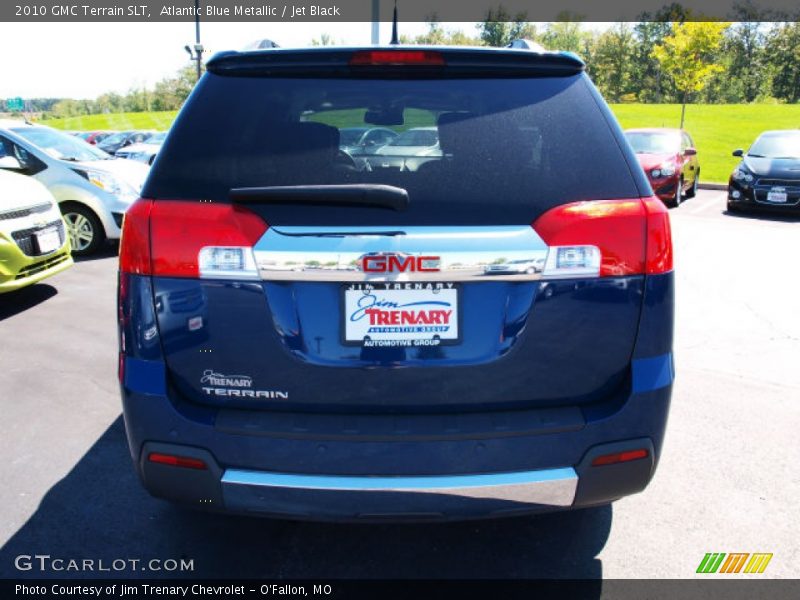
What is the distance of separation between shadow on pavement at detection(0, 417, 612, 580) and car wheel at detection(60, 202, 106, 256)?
6268 millimetres

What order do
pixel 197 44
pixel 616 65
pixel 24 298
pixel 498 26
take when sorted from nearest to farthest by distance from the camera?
1. pixel 24 298
2. pixel 197 44
3. pixel 498 26
4. pixel 616 65

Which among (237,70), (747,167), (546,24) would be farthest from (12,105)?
(546,24)

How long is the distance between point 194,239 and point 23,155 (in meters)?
7.90

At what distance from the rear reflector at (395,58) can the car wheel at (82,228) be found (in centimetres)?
734

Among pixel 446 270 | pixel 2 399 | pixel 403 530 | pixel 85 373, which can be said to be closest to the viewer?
pixel 446 270

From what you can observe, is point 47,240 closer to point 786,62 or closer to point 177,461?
point 177,461

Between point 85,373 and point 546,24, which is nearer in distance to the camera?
point 85,373

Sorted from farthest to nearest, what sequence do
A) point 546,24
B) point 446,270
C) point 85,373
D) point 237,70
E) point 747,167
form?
point 546,24 → point 747,167 → point 85,373 → point 237,70 → point 446,270

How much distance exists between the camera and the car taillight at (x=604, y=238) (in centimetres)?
203

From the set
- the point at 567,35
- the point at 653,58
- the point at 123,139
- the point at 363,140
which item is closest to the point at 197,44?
the point at 123,139

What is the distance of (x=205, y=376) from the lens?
2.08 meters

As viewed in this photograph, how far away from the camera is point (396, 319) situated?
2014mm

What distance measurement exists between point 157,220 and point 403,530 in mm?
1619

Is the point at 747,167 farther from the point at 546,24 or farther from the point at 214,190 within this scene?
the point at 546,24
